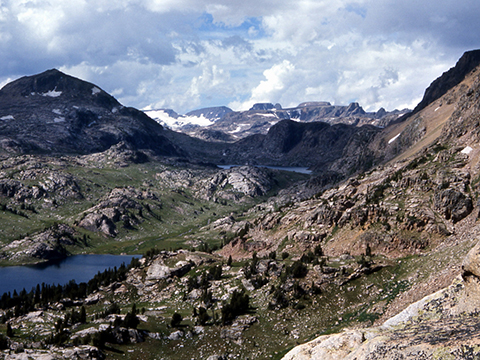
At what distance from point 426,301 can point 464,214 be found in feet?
168

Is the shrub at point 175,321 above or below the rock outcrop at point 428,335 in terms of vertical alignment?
below

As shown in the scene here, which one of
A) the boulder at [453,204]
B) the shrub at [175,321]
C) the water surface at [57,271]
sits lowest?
the water surface at [57,271]

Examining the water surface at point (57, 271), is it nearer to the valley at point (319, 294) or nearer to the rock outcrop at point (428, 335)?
the valley at point (319, 294)

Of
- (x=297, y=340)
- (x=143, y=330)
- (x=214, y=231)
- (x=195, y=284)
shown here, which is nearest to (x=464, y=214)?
(x=297, y=340)

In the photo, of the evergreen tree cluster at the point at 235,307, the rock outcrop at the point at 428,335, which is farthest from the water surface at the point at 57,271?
the rock outcrop at the point at 428,335

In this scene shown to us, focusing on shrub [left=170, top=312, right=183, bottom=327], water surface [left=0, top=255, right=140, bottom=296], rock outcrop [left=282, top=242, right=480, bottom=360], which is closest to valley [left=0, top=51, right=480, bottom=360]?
rock outcrop [left=282, top=242, right=480, bottom=360]

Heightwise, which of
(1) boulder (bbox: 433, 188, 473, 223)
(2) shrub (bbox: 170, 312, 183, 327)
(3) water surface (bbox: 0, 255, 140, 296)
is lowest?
(3) water surface (bbox: 0, 255, 140, 296)

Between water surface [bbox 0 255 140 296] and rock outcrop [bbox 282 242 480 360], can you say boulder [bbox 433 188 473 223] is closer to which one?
rock outcrop [bbox 282 242 480 360]

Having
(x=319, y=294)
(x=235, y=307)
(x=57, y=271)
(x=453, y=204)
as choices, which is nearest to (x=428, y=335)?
(x=319, y=294)

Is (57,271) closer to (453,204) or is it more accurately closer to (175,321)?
(175,321)

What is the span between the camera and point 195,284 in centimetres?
6969

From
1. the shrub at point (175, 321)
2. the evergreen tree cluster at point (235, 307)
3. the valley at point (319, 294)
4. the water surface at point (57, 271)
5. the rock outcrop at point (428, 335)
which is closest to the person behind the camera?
the rock outcrop at point (428, 335)

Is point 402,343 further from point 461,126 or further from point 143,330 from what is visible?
point 461,126

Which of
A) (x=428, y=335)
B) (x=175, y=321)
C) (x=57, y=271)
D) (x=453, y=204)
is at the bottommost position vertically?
(x=57, y=271)
